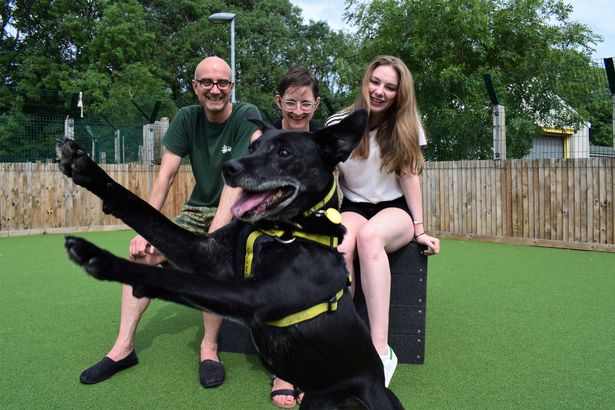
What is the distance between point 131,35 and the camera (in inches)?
920

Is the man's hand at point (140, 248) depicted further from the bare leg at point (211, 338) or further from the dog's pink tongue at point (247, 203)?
the dog's pink tongue at point (247, 203)

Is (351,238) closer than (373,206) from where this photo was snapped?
Yes

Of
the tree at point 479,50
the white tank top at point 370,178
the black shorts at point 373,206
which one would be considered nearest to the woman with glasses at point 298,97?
the white tank top at point 370,178

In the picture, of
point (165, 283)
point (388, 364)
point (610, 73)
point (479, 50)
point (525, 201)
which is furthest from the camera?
point (479, 50)

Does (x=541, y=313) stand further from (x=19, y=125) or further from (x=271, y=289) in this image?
(x=19, y=125)

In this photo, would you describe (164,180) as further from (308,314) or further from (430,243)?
(308,314)

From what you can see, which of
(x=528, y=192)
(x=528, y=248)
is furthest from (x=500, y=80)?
(x=528, y=248)

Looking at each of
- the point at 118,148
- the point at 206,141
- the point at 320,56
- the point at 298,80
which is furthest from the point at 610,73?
A: the point at 320,56

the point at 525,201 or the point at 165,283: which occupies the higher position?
the point at 525,201

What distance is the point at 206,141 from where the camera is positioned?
11.0 feet

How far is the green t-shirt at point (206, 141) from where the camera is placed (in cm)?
329

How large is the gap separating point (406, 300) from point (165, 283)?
2.20m

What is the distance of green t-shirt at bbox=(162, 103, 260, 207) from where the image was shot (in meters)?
3.29

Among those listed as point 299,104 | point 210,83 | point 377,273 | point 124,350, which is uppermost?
point 210,83
